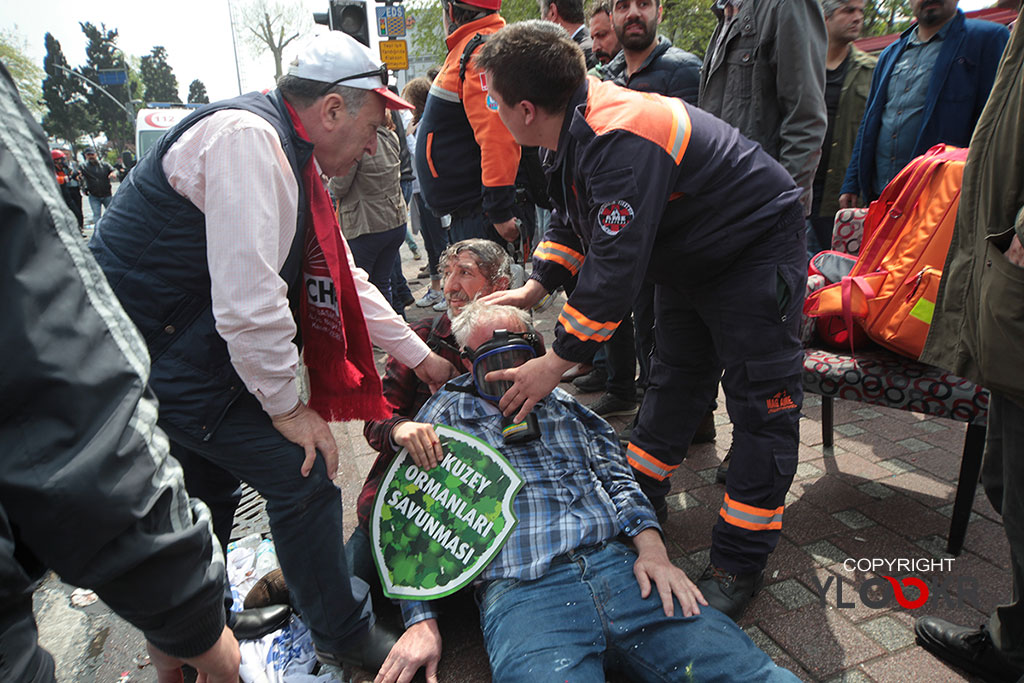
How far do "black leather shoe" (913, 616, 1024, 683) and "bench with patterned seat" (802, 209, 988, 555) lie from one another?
1.86 feet

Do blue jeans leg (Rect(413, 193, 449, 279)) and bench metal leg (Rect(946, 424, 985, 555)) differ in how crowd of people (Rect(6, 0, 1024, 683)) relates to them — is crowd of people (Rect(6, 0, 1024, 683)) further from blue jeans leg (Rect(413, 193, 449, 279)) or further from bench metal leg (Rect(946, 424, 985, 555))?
blue jeans leg (Rect(413, 193, 449, 279))

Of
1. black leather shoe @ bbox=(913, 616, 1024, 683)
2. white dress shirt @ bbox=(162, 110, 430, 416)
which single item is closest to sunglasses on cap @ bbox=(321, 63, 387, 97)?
white dress shirt @ bbox=(162, 110, 430, 416)

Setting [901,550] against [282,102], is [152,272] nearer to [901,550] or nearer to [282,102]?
A: [282,102]

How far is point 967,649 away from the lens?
1776 mm

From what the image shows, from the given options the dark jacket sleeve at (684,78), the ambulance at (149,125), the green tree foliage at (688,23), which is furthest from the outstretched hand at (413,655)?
the ambulance at (149,125)

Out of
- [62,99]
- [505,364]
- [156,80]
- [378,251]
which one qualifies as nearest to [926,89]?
[505,364]

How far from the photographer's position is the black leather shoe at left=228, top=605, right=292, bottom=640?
2.10 meters

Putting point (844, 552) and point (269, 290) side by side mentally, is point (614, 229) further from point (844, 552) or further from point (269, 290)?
point (844, 552)

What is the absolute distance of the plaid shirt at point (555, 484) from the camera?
6.13 feet

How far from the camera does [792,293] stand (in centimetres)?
200

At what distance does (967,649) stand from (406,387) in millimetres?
1937

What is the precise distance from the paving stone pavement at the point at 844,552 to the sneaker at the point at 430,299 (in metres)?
3.44

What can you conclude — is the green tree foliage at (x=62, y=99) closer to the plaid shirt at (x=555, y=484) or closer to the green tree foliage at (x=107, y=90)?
the green tree foliage at (x=107, y=90)

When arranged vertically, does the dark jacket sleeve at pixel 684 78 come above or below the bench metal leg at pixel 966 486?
above
